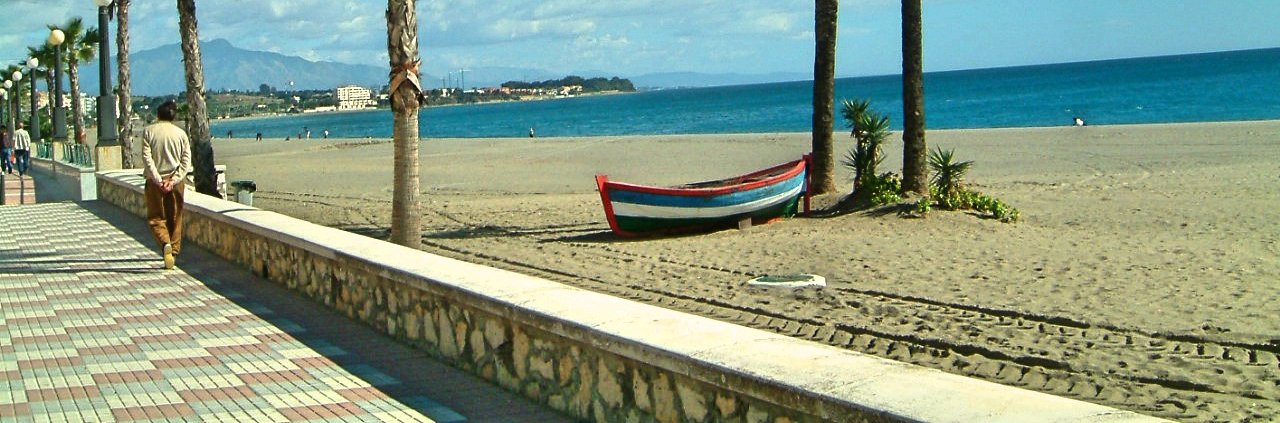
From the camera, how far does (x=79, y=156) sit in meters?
26.9

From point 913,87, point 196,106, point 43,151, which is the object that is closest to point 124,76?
point 196,106

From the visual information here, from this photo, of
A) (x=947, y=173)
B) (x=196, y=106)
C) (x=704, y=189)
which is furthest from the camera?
(x=196, y=106)

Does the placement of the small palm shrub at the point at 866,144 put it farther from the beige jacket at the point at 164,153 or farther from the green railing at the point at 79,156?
the green railing at the point at 79,156

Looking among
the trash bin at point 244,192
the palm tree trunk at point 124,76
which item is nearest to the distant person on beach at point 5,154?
the palm tree trunk at point 124,76

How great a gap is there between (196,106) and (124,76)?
1274 cm

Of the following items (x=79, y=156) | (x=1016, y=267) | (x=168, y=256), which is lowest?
(x=1016, y=267)

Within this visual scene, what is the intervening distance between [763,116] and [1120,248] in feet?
280

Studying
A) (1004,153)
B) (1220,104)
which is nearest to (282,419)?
(1004,153)

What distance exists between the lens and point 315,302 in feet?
30.9

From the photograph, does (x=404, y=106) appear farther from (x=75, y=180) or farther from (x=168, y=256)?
(x=75, y=180)

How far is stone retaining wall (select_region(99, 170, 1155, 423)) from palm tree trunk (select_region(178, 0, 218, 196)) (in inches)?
410

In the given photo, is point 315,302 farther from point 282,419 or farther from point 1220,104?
point 1220,104

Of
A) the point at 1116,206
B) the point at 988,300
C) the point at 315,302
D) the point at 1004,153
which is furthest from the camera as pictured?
the point at 1004,153

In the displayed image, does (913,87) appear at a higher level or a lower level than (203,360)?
higher
